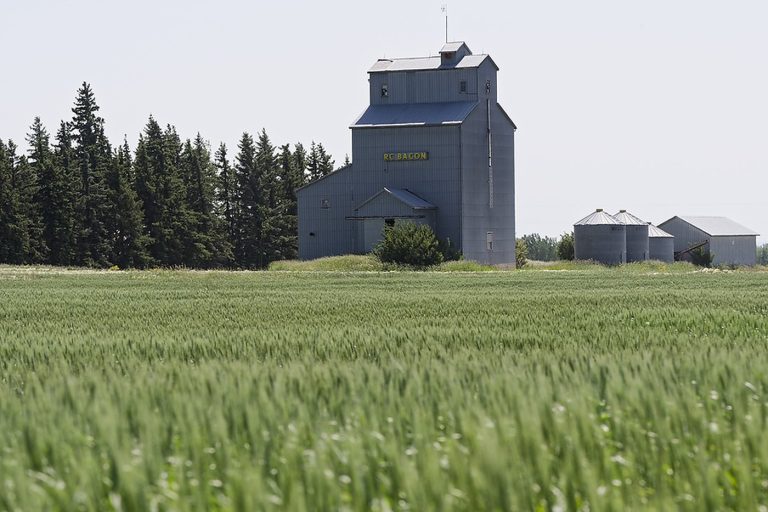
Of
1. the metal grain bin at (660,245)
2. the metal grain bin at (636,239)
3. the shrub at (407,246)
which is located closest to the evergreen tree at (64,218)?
the shrub at (407,246)

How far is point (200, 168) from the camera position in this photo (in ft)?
311

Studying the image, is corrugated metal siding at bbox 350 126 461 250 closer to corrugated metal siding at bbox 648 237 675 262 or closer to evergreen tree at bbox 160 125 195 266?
evergreen tree at bbox 160 125 195 266

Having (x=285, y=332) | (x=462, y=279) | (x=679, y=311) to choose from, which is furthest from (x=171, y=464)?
(x=462, y=279)

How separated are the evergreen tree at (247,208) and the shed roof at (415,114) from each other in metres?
26.0

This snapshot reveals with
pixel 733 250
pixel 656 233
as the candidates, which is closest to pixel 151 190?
pixel 656 233

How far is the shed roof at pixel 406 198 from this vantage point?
68.6m

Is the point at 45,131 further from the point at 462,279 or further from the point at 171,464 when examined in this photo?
the point at 171,464

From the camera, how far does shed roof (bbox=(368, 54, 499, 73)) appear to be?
72.0 metres

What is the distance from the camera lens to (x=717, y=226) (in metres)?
103

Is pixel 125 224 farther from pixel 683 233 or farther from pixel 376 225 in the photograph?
pixel 683 233

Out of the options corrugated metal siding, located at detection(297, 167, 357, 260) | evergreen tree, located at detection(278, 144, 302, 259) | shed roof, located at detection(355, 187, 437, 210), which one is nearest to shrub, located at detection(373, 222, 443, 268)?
shed roof, located at detection(355, 187, 437, 210)

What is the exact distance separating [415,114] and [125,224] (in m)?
25.3

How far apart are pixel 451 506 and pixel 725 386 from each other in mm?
4134

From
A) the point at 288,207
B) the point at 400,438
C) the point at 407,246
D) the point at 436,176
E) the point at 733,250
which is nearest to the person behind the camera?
→ the point at 400,438
